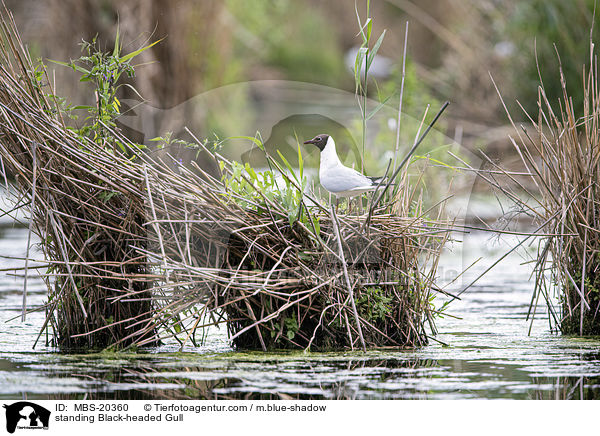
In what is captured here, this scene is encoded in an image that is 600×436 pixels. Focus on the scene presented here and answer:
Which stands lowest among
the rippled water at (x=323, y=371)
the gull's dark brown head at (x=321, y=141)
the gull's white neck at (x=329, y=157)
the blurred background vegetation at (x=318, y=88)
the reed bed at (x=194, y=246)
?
the rippled water at (x=323, y=371)

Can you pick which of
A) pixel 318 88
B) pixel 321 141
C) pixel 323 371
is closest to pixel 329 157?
pixel 321 141

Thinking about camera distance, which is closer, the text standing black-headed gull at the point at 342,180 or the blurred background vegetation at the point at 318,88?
the text standing black-headed gull at the point at 342,180

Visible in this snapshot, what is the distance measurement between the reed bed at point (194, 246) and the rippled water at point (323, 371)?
0.15 metres

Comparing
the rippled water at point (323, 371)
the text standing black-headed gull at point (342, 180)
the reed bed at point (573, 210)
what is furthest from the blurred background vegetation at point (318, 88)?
the rippled water at point (323, 371)

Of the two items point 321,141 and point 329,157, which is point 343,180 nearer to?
point 329,157

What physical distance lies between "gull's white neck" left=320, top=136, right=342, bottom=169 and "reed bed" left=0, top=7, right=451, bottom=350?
0.16 meters

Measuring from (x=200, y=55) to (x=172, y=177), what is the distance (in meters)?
7.65

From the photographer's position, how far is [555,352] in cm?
385

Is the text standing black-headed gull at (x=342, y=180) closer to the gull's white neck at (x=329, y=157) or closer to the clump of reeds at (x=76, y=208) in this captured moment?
the gull's white neck at (x=329, y=157)

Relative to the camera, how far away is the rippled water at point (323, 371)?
3170 millimetres

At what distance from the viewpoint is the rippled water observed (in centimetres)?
317

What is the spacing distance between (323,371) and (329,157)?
96 cm

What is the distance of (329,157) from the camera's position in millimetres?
3764
